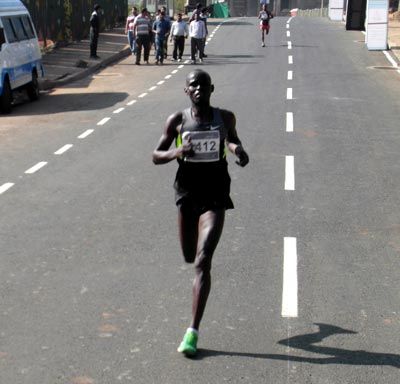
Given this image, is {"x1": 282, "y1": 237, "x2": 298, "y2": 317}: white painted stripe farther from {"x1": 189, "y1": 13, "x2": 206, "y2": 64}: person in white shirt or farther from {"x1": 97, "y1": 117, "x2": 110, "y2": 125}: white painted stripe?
{"x1": 189, "y1": 13, "x2": 206, "y2": 64}: person in white shirt

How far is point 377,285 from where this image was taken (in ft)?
22.1

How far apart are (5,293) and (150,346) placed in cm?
163

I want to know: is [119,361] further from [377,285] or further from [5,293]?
[377,285]

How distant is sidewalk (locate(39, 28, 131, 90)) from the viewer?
2539 centimetres

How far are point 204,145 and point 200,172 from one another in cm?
21

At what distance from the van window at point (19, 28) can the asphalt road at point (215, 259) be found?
3.64 metres

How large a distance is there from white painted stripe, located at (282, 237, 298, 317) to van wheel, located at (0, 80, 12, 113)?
11.7m

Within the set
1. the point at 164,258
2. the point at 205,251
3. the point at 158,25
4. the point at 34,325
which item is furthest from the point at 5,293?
the point at 158,25

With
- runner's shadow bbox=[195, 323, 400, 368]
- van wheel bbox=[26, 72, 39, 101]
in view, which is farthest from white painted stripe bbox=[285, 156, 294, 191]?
van wheel bbox=[26, 72, 39, 101]

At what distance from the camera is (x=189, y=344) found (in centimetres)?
526

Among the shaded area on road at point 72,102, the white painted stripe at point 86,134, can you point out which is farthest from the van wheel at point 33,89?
the white painted stripe at point 86,134

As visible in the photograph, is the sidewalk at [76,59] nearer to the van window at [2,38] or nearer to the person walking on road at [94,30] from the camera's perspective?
the person walking on road at [94,30]

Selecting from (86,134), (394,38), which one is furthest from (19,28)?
(394,38)

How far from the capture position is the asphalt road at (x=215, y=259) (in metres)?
5.24
